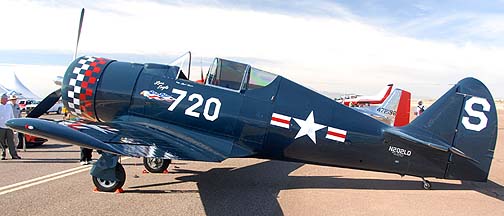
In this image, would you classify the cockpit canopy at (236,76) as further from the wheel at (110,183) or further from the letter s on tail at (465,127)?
the letter s on tail at (465,127)

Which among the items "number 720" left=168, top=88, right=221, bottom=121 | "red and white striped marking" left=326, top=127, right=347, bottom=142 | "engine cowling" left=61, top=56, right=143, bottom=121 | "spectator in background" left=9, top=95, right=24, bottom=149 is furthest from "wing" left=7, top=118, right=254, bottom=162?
"spectator in background" left=9, top=95, right=24, bottom=149

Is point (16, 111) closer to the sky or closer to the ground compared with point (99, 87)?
closer to the ground

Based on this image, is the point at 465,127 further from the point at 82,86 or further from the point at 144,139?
the point at 82,86

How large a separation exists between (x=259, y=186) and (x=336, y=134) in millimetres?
1626

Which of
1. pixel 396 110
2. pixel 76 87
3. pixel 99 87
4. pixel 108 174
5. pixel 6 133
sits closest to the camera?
pixel 108 174

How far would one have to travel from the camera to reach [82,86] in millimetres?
7152

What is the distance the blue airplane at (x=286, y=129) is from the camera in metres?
6.04

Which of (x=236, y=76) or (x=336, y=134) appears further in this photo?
(x=236, y=76)

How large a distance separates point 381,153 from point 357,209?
1269 mm

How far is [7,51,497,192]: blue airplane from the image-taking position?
19.8ft

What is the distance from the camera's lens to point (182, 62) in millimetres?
7180

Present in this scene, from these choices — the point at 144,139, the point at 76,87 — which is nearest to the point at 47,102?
the point at 76,87

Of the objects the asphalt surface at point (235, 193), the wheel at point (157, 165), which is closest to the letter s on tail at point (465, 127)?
the asphalt surface at point (235, 193)

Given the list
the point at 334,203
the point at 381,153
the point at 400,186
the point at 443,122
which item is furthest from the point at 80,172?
the point at 443,122
